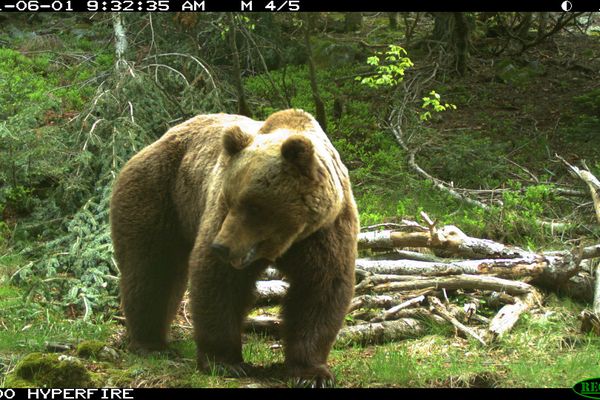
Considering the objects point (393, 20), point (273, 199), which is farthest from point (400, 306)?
point (393, 20)

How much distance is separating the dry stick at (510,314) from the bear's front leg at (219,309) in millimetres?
2364

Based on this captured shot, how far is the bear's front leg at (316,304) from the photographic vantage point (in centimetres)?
525

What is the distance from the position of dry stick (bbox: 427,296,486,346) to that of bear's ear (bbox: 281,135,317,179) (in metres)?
2.60

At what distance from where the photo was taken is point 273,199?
4.76 metres

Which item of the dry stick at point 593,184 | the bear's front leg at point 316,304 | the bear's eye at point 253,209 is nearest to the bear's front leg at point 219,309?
the bear's front leg at point 316,304

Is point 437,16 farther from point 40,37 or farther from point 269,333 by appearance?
point 269,333

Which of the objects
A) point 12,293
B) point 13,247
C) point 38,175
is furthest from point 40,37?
point 12,293

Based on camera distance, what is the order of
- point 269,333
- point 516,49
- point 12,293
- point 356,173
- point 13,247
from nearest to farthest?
point 269,333, point 12,293, point 13,247, point 356,173, point 516,49

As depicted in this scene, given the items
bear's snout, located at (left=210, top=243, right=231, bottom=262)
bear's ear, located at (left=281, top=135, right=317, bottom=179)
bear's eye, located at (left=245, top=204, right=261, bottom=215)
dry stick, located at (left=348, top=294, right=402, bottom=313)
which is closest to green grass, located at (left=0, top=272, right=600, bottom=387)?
dry stick, located at (left=348, top=294, right=402, bottom=313)

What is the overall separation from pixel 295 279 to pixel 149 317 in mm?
1766

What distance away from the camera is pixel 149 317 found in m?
6.45

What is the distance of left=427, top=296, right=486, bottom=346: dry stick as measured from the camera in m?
6.50

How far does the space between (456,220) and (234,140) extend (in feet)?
17.4

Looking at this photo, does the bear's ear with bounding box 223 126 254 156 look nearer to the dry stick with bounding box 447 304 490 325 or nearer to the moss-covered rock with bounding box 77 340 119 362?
the moss-covered rock with bounding box 77 340 119 362
